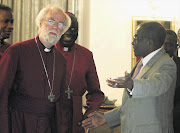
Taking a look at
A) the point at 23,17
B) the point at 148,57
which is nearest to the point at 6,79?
the point at 148,57

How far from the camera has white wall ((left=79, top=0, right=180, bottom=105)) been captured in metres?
9.62

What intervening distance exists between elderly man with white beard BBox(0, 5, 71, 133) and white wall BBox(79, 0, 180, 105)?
551 cm

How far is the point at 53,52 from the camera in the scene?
4156 millimetres

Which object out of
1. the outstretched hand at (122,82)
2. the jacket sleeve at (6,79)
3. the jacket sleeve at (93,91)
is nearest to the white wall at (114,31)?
the jacket sleeve at (93,91)

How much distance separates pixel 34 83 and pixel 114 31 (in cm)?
618

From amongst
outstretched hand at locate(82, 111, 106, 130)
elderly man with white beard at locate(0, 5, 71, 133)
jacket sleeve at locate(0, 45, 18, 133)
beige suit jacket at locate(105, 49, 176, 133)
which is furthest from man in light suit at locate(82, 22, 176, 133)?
jacket sleeve at locate(0, 45, 18, 133)

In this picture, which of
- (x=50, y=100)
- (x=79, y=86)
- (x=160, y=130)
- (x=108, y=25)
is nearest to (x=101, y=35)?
(x=108, y=25)

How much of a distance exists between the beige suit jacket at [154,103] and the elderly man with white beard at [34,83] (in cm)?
91

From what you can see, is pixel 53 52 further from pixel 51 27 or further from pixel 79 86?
pixel 79 86

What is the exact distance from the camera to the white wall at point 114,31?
9617 mm

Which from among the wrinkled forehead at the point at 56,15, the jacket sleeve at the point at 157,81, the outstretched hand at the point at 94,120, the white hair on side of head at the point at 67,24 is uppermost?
the wrinkled forehead at the point at 56,15

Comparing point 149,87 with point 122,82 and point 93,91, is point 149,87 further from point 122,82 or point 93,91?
point 93,91

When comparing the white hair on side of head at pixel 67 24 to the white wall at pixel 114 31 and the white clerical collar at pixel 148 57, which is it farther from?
the white wall at pixel 114 31

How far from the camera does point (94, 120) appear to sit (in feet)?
13.5
